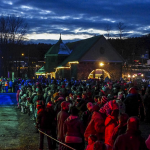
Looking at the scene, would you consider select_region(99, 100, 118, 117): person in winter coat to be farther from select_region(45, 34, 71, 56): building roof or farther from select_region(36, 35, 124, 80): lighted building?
select_region(45, 34, 71, 56): building roof

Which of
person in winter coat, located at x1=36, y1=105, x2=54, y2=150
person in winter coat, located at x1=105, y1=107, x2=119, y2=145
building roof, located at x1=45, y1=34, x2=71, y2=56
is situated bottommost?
person in winter coat, located at x1=36, y1=105, x2=54, y2=150

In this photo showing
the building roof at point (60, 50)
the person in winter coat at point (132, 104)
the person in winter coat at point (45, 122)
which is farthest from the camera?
the building roof at point (60, 50)

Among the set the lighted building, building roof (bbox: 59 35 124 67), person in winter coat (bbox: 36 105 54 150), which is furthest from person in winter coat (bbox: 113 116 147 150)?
building roof (bbox: 59 35 124 67)

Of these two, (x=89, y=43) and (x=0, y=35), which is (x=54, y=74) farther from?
(x=0, y=35)

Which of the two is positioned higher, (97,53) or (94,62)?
(97,53)

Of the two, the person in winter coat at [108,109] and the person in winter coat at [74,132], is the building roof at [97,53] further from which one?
the person in winter coat at [74,132]

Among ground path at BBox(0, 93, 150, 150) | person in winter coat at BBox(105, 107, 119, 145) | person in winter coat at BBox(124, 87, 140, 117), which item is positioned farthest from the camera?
person in winter coat at BBox(124, 87, 140, 117)

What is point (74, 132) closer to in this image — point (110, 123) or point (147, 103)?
point (110, 123)

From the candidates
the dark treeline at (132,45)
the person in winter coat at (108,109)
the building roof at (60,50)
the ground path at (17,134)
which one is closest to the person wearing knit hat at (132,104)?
the person in winter coat at (108,109)

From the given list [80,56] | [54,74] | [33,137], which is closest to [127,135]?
[33,137]

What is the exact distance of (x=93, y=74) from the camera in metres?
44.4

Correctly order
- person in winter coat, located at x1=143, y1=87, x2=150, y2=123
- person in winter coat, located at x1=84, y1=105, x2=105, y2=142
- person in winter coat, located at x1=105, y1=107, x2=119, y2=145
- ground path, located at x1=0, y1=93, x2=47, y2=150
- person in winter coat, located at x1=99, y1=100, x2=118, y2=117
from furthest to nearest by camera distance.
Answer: person in winter coat, located at x1=143, y1=87, x2=150, y2=123, ground path, located at x1=0, y1=93, x2=47, y2=150, person in winter coat, located at x1=99, y1=100, x2=118, y2=117, person in winter coat, located at x1=84, y1=105, x2=105, y2=142, person in winter coat, located at x1=105, y1=107, x2=119, y2=145

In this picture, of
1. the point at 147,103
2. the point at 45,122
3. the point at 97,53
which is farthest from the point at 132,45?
the point at 45,122

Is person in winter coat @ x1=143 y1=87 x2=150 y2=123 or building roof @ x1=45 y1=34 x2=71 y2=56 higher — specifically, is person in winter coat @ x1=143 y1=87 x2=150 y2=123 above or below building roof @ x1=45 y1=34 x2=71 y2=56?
below
